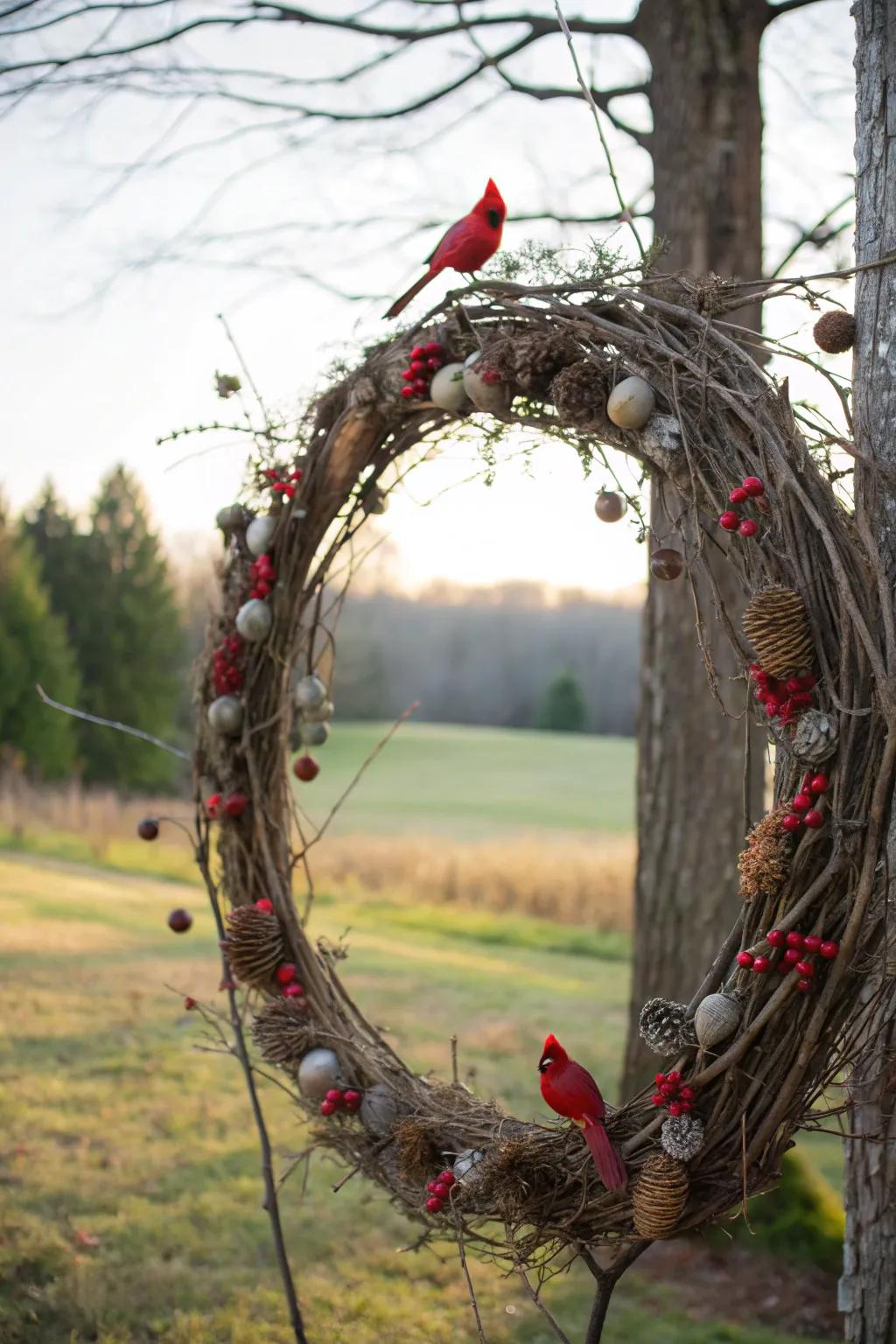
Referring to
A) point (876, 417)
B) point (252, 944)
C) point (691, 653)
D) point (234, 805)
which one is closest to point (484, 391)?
point (876, 417)

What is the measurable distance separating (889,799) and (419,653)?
28.5m

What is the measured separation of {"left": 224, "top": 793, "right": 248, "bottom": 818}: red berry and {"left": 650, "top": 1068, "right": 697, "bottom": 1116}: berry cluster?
98cm

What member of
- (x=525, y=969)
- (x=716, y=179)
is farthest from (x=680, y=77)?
(x=525, y=969)

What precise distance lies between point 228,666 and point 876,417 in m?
1.24

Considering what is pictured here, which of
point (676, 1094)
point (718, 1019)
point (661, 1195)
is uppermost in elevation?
point (718, 1019)

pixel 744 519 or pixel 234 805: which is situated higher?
pixel 744 519

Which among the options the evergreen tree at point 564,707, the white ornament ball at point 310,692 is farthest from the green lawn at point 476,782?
the white ornament ball at point 310,692

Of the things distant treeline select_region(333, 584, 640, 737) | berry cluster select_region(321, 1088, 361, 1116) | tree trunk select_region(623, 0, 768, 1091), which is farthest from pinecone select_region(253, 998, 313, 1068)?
distant treeline select_region(333, 584, 640, 737)

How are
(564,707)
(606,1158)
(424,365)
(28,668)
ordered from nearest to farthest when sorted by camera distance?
(606,1158) → (424,365) → (28,668) → (564,707)

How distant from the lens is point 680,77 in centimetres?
344

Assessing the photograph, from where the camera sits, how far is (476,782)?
62.8 ft

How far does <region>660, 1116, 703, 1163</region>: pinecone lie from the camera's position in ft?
4.96

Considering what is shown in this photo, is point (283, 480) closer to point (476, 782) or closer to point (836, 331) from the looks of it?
point (836, 331)

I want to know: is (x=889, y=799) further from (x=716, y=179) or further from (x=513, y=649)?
(x=513, y=649)
